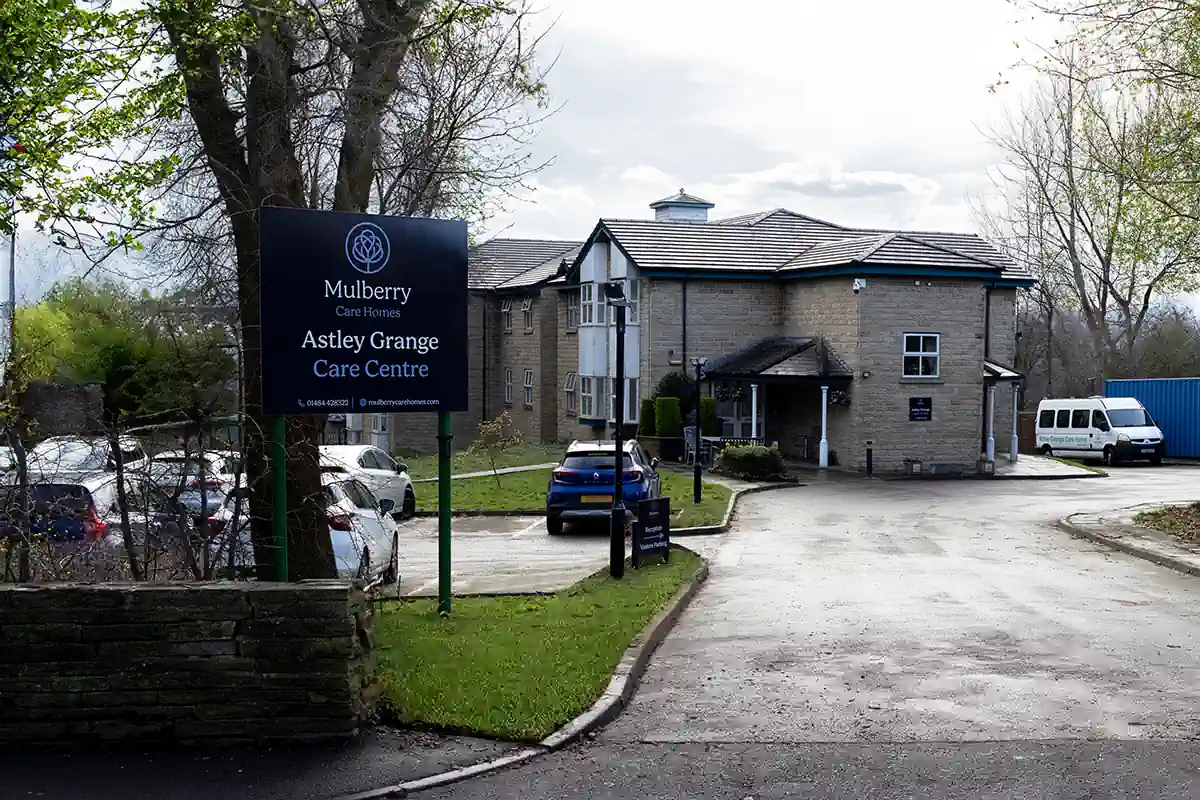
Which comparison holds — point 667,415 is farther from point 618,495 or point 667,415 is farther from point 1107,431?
point 618,495

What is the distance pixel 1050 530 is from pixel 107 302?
18869 mm

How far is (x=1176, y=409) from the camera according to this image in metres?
46.5

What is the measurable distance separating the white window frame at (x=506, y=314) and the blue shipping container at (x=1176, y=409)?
77.1ft

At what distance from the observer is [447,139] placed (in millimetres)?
14336

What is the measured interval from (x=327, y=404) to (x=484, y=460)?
28.4 metres

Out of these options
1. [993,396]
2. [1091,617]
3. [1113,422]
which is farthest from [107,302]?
[1113,422]

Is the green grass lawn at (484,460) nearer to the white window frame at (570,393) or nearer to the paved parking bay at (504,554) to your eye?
the white window frame at (570,393)

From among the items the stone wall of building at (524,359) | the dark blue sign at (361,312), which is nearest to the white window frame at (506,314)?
the stone wall of building at (524,359)

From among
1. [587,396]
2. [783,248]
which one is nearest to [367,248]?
[783,248]

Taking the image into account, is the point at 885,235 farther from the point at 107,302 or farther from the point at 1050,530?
the point at 107,302

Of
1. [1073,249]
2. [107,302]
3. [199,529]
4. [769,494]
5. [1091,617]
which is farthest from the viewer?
[1073,249]

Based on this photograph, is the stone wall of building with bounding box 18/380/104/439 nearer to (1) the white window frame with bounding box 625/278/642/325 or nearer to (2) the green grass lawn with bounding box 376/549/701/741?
(2) the green grass lawn with bounding box 376/549/701/741

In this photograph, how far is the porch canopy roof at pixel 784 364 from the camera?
1447 inches

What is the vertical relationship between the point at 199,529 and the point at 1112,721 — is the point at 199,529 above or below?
above
